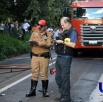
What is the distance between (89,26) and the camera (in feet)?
64.8

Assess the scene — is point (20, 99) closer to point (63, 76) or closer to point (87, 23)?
point (63, 76)

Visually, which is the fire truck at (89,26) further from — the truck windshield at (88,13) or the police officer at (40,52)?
the police officer at (40,52)

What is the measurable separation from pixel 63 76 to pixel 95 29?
12086 mm

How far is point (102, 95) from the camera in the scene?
29.8ft

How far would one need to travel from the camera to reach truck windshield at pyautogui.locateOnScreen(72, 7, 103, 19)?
65.2 feet

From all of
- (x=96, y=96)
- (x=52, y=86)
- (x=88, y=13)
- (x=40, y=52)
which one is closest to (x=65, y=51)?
(x=40, y=52)

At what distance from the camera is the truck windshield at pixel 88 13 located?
65.2 ft

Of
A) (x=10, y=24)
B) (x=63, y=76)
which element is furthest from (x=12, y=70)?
(x=10, y=24)

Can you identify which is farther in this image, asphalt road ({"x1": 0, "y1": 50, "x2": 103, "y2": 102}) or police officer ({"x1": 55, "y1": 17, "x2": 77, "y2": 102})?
asphalt road ({"x1": 0, "y1": 50, "x2": 103, "y2": 102})

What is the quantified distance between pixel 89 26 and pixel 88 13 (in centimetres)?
75

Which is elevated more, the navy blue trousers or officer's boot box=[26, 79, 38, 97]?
the navy blue trousers

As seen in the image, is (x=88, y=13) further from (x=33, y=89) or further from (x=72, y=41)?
(x=72, y=41)

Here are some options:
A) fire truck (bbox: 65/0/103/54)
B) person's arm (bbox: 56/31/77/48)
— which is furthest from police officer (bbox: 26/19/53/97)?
fire truck (bbox: 65/0/103/54)

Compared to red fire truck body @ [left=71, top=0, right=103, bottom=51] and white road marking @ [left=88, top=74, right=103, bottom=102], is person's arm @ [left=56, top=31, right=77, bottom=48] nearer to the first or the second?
white road marking @ [left=88, top=74, right=103, bottom=102]
